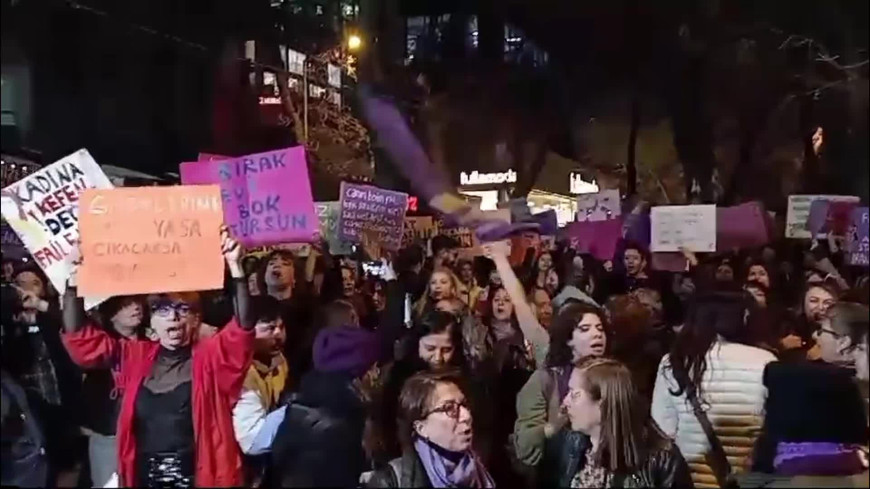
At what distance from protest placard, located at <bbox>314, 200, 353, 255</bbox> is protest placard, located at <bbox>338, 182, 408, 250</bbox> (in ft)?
0.08

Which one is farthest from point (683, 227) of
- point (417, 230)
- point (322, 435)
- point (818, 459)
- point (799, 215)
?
point (322, 435)

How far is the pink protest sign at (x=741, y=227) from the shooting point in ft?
20.0

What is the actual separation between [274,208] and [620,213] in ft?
9.48

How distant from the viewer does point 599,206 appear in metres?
6.64

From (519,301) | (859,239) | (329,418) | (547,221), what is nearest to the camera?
(329,418)

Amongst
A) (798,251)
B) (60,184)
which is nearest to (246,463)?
(60,184)

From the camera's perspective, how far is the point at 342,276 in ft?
19.1

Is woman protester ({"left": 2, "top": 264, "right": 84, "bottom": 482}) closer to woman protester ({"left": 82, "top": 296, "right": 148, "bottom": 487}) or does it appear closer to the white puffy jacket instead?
woman protester ({"left": 82, "top": 296, "right": 148, "bottom": 487})

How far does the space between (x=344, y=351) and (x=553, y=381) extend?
747 millimetres

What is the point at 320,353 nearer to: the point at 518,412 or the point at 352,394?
the point at 352,394

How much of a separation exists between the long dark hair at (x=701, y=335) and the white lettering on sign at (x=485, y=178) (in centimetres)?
179

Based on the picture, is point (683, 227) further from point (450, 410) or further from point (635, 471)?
point (450, 410)

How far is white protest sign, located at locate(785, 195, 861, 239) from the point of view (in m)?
5.94

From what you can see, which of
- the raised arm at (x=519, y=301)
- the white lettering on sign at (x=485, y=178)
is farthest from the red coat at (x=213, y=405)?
the white lettering on sign at (x=485, y=178)
